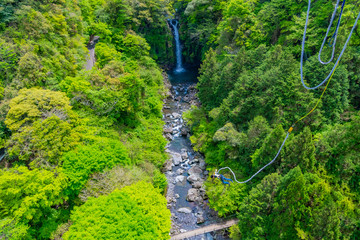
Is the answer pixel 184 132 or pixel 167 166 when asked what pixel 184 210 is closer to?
pixel 167 166

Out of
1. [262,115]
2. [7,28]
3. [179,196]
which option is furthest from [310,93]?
[7,28]

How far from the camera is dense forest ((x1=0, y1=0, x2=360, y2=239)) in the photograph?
15.1m

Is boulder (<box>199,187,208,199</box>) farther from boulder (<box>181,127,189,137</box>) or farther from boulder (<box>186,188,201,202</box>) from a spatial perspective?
boulder (<box>181,127,189,137</box>)

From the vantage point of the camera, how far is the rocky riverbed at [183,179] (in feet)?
72.7

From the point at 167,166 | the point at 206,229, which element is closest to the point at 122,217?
the point at 206,229

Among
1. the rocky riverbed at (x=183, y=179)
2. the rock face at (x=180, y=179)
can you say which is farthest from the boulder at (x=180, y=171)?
the rock face at (x=180, y=179)

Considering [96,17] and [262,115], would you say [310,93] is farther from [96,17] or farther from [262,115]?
[96,17]

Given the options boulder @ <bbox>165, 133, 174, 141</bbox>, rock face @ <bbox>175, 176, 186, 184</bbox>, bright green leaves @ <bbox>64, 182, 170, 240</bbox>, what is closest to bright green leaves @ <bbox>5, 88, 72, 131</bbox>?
bright green leaves @ <bbox>64, 182, 170, 240</bbox>

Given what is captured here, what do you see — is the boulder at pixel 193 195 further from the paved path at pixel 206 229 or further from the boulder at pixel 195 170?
the paved path at pixel 206 229

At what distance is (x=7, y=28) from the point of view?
22.6 meters

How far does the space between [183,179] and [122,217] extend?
12616 millimetres

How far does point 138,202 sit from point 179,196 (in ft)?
29.9

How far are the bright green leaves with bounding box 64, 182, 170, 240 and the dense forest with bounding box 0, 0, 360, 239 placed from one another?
9 cm

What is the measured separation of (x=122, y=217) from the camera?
15391 mm
